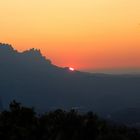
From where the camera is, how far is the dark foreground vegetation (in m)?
45.5

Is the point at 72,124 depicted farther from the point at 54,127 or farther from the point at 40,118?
the point at 40,118

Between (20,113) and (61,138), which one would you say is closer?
(61,138)

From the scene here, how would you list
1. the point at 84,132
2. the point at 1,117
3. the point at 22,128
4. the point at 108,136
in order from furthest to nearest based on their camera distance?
the point at 1,117 → the point at 22,128 → the point at 84,132 → the point at 108,136

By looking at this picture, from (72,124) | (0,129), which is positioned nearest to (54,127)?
(72,124)

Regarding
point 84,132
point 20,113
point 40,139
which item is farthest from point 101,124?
point 20,113

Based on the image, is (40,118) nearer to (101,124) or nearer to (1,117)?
(1,117)

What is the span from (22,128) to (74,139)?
595 centimetres

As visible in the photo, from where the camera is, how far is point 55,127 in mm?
47500

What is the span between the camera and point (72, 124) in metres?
47.7

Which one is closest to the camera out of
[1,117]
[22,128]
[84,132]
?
[84,132]

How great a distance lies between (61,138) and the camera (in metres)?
45.1

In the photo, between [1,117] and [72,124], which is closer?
[72,124]

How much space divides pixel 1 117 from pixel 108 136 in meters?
13.2

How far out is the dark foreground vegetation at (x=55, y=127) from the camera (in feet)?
149
